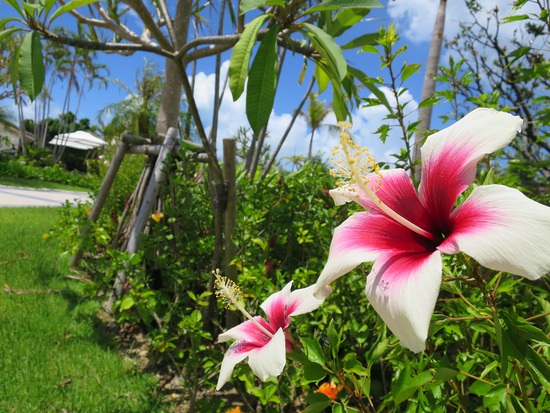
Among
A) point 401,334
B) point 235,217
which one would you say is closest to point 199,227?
point 235,217

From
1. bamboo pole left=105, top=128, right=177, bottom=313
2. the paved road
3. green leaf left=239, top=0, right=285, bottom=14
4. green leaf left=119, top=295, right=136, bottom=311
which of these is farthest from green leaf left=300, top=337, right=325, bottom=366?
the paved road

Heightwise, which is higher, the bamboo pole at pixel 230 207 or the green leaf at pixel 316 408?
the bamboo pole at pixel 230 207

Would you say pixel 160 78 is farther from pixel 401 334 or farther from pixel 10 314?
pixel 401 334

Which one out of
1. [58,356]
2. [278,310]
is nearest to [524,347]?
[278,310]

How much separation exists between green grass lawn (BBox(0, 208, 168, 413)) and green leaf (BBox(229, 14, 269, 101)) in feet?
5.92

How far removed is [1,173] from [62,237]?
17627mm

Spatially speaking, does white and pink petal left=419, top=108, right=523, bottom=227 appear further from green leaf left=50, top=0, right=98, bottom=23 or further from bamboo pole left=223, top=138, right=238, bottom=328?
bamboo pole left=223, top=138, right=238, bottom=328

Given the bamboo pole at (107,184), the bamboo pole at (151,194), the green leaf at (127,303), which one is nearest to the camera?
the green leaf at (127,303)

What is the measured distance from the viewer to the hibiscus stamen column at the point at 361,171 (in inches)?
24.1

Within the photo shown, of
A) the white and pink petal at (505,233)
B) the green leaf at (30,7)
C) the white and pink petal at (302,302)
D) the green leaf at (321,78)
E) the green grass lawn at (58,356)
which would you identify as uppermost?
the green leaf at (321,78)

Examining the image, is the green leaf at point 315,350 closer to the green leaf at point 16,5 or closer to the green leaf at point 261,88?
the green leaf at point 261,88

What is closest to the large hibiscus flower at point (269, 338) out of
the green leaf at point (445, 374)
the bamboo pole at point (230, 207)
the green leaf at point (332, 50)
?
the green leaf at point (445, 374)

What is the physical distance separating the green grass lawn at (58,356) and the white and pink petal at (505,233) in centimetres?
204

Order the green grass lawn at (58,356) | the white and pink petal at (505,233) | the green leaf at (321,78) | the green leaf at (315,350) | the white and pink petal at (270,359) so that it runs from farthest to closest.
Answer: the green grass lawn at (58,356) → the green leaf at (321,78) → the green leaf at (315,350) → the white and pink petal at (270,359) → the white and pink petal at (505,233)
